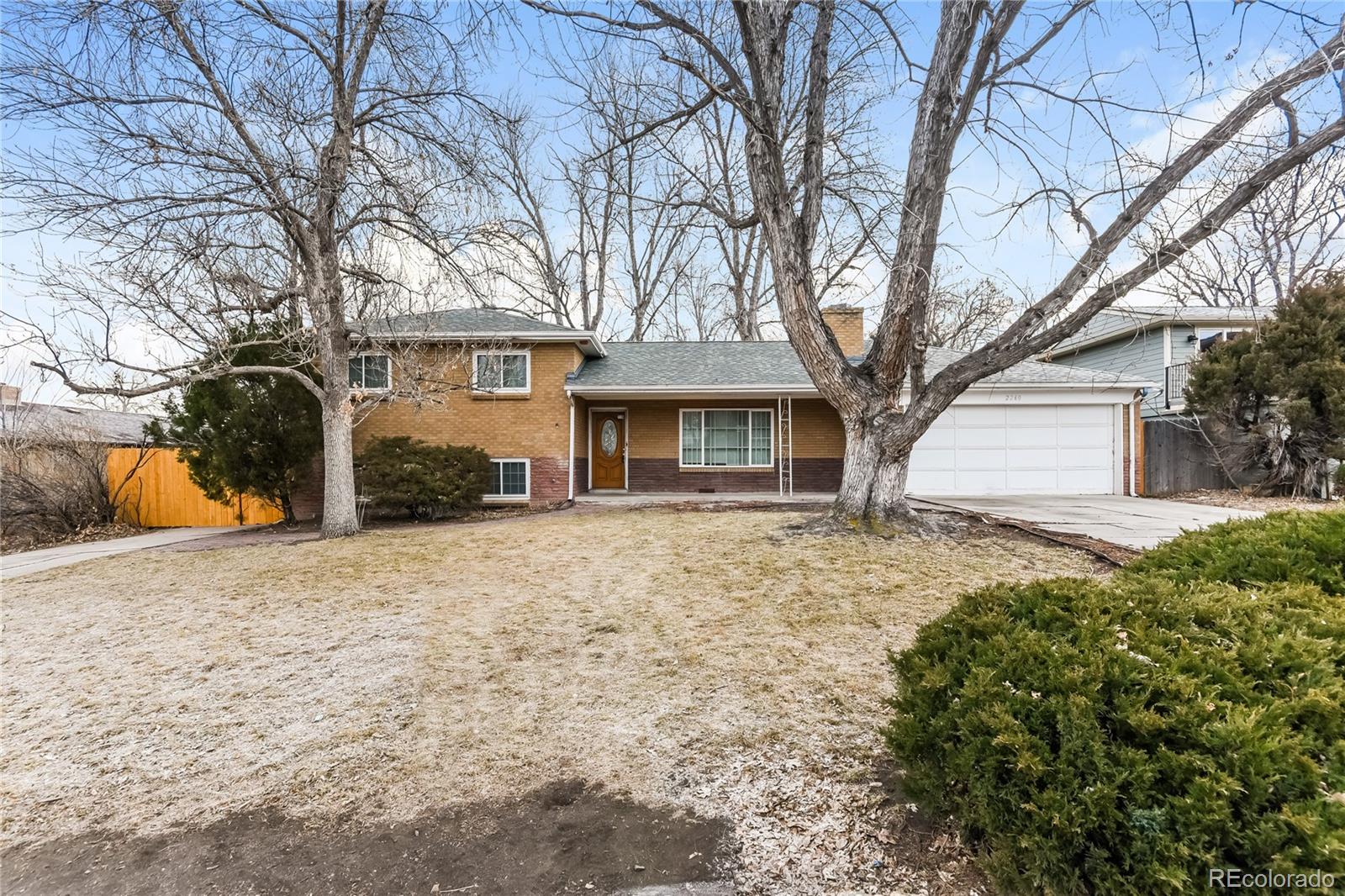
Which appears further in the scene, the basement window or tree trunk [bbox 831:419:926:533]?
the basement window

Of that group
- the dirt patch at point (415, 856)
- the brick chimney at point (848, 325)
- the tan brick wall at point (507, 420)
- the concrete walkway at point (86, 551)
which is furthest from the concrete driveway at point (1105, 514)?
the concrete walkway at point (86, 551)

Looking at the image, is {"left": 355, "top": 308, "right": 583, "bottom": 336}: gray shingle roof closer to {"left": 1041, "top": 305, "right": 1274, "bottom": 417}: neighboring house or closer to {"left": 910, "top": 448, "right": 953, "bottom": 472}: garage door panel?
{"left": 910, "top": 448, "right": 953, "bottom": 472}: garage door panel

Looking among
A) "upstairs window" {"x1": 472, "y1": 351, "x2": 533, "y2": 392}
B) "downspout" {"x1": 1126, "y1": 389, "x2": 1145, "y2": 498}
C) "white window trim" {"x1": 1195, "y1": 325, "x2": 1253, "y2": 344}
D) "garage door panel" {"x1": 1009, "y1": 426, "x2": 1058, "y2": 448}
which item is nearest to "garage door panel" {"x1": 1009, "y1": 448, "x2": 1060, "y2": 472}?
"garage door panel" {"x1": 1009, "y1": 426, "x2": 1058, "y2": 448}

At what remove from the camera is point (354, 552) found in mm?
8000

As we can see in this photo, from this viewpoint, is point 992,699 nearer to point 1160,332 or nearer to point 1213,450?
point 1213,450

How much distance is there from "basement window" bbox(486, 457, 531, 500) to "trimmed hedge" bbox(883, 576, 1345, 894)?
11.4m

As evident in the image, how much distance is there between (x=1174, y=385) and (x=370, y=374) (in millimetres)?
20100

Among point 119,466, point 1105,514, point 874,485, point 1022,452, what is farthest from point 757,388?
point 119,466

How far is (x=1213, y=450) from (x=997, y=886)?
16400 millimetres

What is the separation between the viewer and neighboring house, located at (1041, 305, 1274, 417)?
14742mm

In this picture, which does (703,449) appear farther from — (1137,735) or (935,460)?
(1137,735)

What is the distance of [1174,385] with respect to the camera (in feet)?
51.0

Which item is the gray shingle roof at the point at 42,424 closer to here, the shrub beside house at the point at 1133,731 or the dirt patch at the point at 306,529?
the dirt patch at the point at 306,529

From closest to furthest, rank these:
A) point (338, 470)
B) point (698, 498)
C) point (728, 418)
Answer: point (338, 470)
point (698, 498)
point (728, 418)
